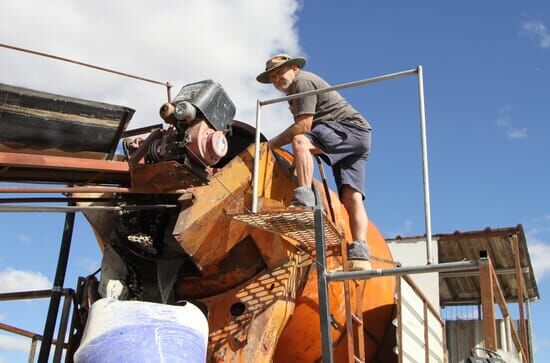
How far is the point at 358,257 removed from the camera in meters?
5.19

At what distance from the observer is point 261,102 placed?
17.7 feet

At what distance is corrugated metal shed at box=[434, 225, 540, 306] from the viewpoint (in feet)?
30.5

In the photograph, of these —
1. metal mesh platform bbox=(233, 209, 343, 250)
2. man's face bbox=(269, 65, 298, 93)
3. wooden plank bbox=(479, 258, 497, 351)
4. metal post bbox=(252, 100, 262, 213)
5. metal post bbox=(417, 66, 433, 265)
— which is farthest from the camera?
man's face bbox=(269, 65, 298, 93)

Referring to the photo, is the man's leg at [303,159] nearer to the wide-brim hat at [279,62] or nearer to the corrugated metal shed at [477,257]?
the wide-brim hat at [279,62]

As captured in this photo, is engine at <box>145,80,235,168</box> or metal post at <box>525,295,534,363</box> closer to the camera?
engine at <box>145,80,235,168</box>

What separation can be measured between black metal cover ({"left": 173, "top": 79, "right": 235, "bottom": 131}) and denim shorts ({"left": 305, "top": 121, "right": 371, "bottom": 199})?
808 millimetres

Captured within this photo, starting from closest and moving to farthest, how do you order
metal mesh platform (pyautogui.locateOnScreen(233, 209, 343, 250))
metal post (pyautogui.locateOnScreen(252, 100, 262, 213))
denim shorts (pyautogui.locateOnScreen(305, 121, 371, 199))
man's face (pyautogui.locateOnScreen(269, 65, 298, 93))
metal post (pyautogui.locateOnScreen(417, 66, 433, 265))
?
metal post (pyautogui.locateOnScreen(417, 66, 433, 265)), metal mesh platform (pyautogui.locateOnScreen(233, 209, 343, 250)), metal post (pyautogui.locateOnScreen(252, 100, 262, 213)), denim shorts (pyautogui.locateOnScreen(305, 121, 371, 199)), man's face (pyautogui.locateOnScreen(269, 65, 298, 93))

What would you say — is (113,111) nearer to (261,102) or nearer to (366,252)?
(261,102)

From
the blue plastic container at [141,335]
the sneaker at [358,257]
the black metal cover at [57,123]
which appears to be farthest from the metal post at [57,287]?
the sneaker at [358,257]

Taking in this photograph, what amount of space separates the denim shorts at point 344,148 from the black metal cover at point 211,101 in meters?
0.81

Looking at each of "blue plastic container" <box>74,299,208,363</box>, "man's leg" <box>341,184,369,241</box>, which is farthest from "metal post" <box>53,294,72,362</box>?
"man's leg" <box>341,184,369,241</box>

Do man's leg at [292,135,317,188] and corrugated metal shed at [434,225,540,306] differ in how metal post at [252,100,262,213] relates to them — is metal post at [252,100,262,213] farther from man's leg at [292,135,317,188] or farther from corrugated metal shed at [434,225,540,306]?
corrugated metal shed at [434,225,540,306]

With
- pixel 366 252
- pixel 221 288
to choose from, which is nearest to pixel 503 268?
pixel 366 252

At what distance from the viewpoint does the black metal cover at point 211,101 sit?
463 centimetres
